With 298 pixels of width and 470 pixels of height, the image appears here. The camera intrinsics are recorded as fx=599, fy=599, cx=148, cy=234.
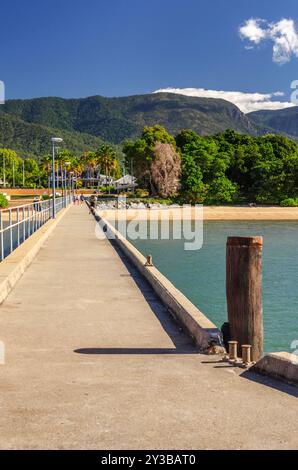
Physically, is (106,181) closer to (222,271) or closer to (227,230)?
(227,230)

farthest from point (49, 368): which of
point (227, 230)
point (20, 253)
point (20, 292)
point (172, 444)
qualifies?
point (227, 230)

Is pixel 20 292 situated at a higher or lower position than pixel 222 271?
higher

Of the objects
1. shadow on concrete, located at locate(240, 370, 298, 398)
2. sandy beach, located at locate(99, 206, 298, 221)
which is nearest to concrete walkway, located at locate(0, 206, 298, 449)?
shadow on concrete, located at locate(240, 370, 298, 398)

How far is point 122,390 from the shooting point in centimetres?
552

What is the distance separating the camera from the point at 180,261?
105 feet

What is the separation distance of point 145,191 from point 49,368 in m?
102

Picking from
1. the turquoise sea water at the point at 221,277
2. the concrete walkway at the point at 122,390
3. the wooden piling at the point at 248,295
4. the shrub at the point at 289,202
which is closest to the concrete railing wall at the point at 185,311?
the concrete walkway at the point at 122,390

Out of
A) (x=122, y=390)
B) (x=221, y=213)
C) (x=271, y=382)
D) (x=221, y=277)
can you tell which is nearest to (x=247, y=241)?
(x=271, y=382)

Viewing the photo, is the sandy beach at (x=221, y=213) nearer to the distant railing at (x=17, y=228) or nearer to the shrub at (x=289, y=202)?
the shrub at (x=289, y=202)

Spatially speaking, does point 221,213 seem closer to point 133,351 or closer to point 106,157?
point 133,351

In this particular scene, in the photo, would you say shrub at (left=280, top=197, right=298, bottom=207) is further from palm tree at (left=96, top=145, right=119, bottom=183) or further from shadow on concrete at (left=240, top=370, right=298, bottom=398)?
shadow on concrete at (left=240, top=370, right=298, bottom=398)

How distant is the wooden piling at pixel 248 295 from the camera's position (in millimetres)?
6730

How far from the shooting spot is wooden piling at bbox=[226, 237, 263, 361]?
673 centimetres
